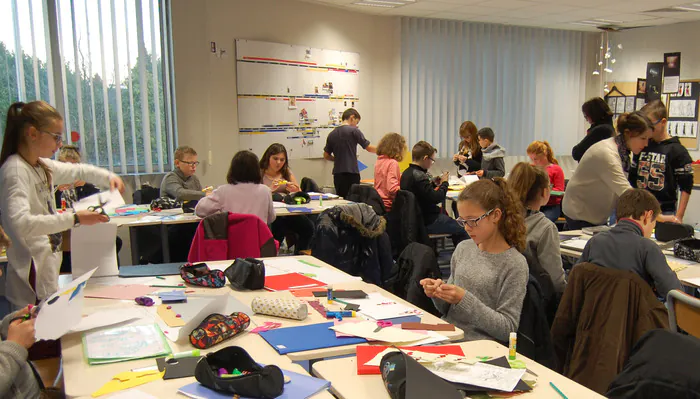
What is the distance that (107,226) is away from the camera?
2.66 meters

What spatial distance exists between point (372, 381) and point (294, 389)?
0.72 ft

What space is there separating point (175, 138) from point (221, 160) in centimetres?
64

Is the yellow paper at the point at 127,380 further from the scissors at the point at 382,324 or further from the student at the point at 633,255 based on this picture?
the student at the point at 633,255

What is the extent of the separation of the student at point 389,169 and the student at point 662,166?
2.16 meters

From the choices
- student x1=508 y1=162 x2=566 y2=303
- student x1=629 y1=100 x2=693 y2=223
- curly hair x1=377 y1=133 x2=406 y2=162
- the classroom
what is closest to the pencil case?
the classroom

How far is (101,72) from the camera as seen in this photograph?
5.83 m

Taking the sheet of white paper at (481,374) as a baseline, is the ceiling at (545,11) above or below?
above

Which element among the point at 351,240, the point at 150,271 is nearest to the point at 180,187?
the point at 351,240

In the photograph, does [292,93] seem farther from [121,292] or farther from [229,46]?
[121,292]

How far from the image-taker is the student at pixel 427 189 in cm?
527

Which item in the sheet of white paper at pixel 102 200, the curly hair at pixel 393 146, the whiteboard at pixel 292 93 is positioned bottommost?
the sheet of white paper at pixel 102 200

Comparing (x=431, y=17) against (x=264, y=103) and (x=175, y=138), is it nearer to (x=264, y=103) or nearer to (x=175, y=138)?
(x=264, y=103)

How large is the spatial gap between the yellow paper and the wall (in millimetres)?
5105

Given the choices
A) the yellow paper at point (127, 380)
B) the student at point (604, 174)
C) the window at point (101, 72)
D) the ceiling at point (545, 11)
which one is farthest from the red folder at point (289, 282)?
the ceiling at point (545, 11)
